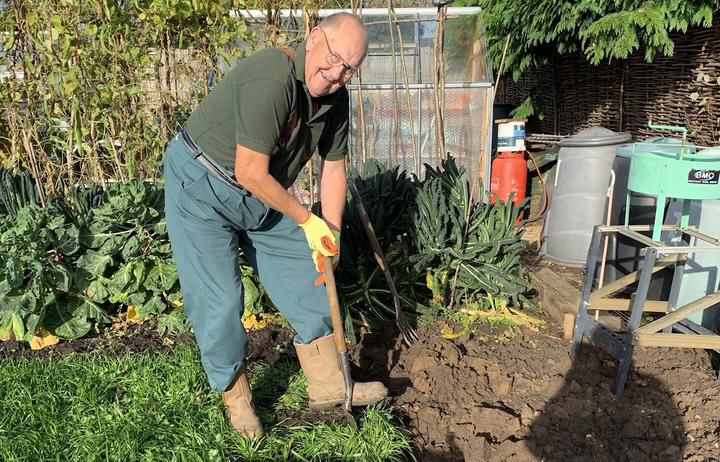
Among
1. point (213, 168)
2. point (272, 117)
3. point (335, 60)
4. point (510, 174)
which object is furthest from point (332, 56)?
point (510, 174)

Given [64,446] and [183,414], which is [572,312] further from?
[64,446]

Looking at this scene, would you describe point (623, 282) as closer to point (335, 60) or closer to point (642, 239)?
point (642, 239)

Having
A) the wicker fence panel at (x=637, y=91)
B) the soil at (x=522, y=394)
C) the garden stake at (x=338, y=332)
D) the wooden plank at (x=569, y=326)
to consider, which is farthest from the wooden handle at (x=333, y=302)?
the wicker fence panel at (x=637, y=91)

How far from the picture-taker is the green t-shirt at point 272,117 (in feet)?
6.18

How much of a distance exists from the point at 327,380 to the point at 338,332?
10.5 inches

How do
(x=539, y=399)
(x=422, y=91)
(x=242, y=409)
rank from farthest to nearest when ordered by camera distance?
(x=422, y=91)
(x=539, y=399)
(x=242, y=409)

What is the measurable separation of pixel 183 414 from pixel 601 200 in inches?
155

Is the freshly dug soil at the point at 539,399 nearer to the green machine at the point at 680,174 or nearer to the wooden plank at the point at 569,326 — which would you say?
the wooden plank at the point at 569,326

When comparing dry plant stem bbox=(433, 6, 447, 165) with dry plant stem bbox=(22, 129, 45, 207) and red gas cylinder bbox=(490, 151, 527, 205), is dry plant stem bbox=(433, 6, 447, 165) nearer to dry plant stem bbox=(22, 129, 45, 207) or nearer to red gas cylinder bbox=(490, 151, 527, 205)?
dry plant stem bbox=(22, 129, 45, 207)

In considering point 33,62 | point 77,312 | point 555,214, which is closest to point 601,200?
point 555,214

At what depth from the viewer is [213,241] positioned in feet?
7.18

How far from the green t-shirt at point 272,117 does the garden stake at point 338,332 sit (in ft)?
1.44

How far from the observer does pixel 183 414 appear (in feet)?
7.86

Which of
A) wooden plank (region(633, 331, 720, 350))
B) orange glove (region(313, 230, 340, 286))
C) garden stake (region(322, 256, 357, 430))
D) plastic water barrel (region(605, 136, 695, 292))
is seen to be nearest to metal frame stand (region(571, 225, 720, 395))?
wooden plank (region(633, 331, 720, 350))
